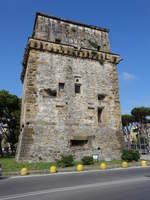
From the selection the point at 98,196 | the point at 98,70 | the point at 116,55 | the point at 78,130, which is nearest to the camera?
the point at 98,196

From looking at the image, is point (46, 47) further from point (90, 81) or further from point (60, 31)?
point (90, 81)

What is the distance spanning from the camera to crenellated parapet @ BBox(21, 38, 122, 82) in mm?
13367

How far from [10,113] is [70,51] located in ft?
44.9

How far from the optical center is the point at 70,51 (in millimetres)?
14359

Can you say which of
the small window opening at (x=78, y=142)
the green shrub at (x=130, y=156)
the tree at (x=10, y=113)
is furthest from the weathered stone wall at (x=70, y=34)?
the tree at (x=10, y=113)

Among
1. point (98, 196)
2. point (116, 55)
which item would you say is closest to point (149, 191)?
point (98, 196)

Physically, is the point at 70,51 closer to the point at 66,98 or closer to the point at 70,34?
the point at 70,34

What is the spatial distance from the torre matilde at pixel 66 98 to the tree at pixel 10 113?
936cm

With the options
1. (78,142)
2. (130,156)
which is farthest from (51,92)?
(130,156)

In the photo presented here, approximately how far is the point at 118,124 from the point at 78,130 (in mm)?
3584

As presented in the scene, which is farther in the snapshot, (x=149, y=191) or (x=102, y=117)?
(x=102, y=117)

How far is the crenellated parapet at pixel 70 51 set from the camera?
13.4 m

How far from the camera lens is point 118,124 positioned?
46.8 ft

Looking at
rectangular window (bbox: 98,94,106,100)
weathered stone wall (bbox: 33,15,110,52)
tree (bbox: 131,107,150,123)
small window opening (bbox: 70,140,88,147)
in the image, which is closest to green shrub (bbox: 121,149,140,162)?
small window opening (bbox: 70,140,88,147)
